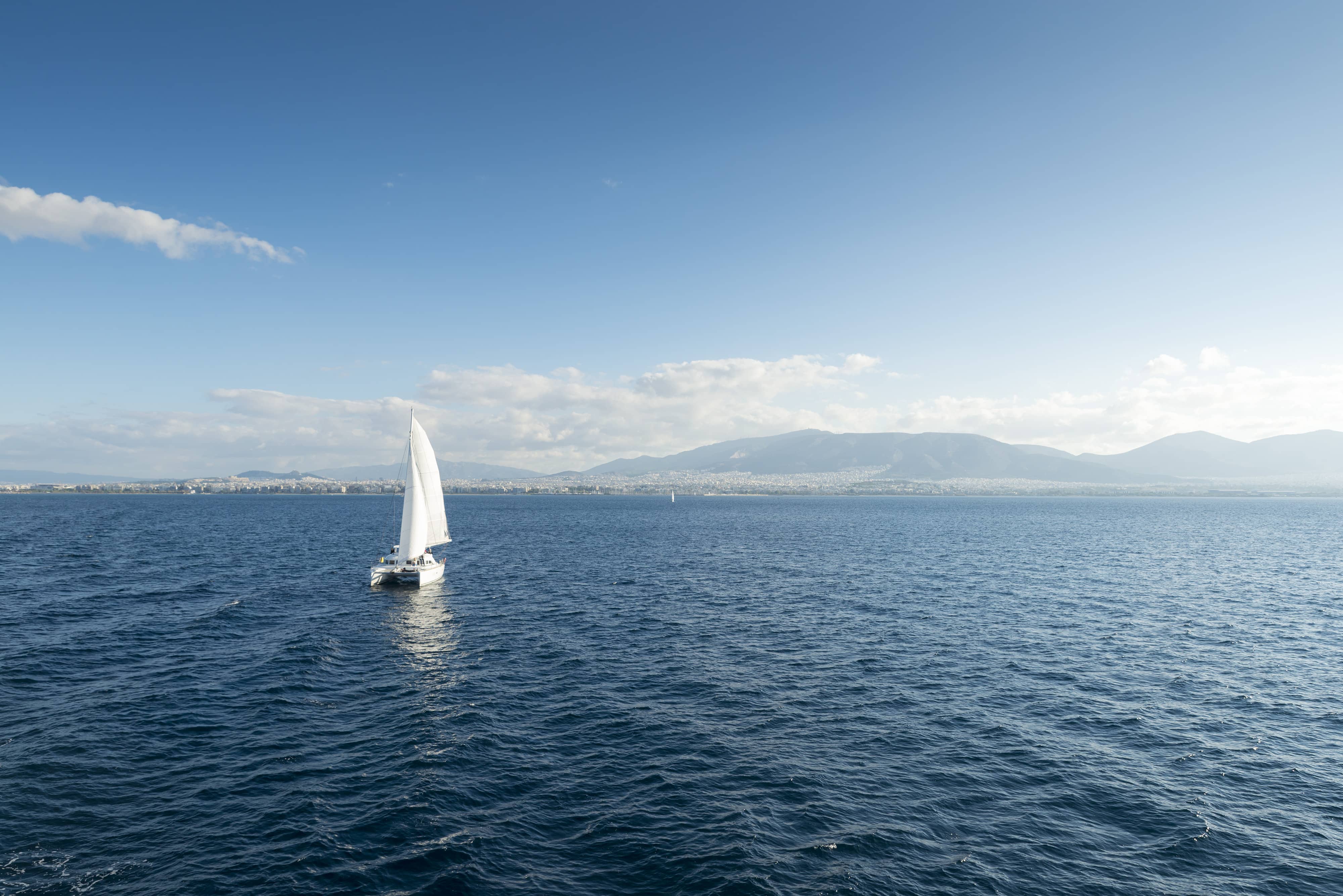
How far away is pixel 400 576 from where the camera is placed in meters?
69.3

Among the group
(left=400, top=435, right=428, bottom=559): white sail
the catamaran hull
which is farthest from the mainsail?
the catamaran hull

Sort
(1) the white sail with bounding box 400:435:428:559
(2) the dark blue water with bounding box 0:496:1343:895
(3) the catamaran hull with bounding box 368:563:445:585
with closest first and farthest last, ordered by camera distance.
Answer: (2) the dark blue water with bounding box 0:496:1343:895 → (3) the catamaran hull with bounding box 368:563:445:585 → (1) the white sail with bounding box 400:435:428:559

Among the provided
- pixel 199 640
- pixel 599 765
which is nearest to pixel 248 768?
pixel 599 765

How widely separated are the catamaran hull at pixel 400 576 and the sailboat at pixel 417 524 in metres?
0.04

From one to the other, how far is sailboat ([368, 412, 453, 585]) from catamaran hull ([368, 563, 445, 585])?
4cm

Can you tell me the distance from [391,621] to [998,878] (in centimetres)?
4865

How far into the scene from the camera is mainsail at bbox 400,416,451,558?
2808 inches

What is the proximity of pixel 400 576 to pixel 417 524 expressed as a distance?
19.7 feet

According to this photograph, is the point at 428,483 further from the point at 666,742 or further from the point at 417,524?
the point at 666,742

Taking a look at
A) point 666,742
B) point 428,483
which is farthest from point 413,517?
point 666,742

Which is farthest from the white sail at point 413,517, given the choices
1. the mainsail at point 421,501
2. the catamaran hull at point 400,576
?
Result: the catamaran hull at point 400,576

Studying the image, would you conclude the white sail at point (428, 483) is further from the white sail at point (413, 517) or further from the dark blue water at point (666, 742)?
the dark blue water at point (666, 742)

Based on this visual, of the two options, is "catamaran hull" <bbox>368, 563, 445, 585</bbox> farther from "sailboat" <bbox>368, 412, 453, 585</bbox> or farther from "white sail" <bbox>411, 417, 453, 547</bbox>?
"white sail" <bbox>411, 417, 453, 547</bbox>

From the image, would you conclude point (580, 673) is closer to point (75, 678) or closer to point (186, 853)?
point (186, 853)
